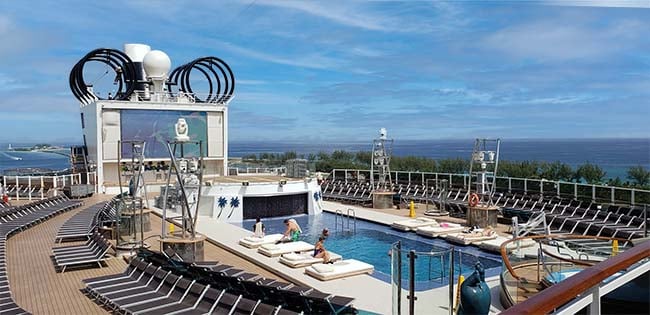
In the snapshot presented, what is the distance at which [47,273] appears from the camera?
26.4 feet

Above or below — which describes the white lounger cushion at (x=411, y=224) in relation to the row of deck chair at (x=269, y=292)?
below

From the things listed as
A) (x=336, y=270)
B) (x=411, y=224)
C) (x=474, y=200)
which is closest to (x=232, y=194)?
(x=411, y=224)

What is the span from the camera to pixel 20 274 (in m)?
7.94

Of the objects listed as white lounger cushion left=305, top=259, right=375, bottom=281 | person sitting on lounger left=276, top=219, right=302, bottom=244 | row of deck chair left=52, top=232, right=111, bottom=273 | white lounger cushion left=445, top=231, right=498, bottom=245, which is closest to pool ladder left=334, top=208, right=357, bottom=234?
person sitting on lounger left=276, top=219, right=302, bottom=244

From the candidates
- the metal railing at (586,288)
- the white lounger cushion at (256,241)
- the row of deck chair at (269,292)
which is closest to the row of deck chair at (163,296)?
the row of deck chair at (269,292)

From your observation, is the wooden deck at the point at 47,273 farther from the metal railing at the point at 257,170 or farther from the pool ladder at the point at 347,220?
the metal railing at the point at 257,170

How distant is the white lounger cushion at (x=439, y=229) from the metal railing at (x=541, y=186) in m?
1.99

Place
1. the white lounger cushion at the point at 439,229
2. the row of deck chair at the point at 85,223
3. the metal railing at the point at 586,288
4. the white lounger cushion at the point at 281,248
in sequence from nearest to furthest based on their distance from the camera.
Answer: the metal railing at the point at 586,288 < the white lounger cushion at the point at 281,248 < the row of deck chair at the point at 85,223 < the white lounger cushion at the point at 439,229

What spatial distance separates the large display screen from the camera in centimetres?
2106

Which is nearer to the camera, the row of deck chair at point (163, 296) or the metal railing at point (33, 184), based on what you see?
the row of deck chair at point (163, 296)

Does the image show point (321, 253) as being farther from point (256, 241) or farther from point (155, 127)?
point (155, 127)

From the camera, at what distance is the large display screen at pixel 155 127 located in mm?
21062

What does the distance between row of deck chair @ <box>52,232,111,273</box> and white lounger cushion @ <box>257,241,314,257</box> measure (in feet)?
9.62

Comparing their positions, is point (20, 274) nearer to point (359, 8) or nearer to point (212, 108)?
point (359, 8)
